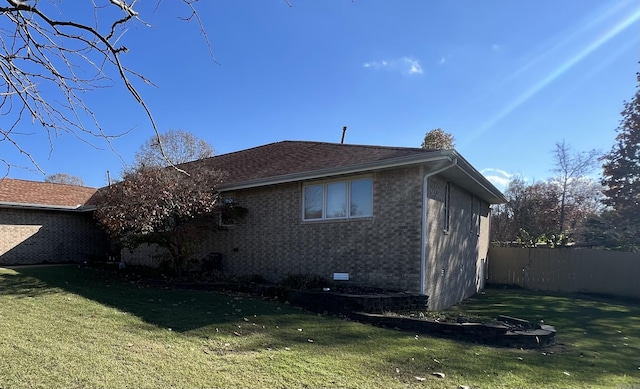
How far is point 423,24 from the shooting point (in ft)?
27.1

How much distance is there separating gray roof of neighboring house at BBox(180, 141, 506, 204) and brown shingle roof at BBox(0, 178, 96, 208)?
8.58 meters

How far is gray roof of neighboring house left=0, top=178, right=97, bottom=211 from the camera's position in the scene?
17.8m

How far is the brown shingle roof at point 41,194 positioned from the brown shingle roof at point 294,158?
8.06 metres

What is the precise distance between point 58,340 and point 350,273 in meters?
6.40

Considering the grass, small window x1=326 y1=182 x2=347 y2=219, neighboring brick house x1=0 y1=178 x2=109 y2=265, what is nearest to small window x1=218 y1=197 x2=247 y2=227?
small window x1=326 y1=182 x2=347 y2=219

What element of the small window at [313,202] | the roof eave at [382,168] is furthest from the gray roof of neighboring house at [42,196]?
the small window at [313,202]

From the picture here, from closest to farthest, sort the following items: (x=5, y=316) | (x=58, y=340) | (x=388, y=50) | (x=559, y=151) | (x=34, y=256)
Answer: (x=58, y=340), (x=5, y=316), (x=388, y=50), (x=34, y=256), (x=559, y=151)

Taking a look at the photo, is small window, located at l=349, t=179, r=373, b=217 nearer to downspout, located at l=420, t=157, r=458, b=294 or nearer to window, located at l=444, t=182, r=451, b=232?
downspout, located at l=420, t=157, r=458, b=294

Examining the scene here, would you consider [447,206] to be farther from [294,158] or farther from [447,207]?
[294,158]

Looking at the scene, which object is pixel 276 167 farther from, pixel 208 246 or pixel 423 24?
pixel 423 24

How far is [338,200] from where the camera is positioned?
1082cm

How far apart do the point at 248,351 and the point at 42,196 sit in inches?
744

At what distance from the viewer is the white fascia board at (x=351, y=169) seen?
8.92 meters

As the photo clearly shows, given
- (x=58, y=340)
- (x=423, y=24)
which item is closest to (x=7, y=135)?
(x=58, y=340)
